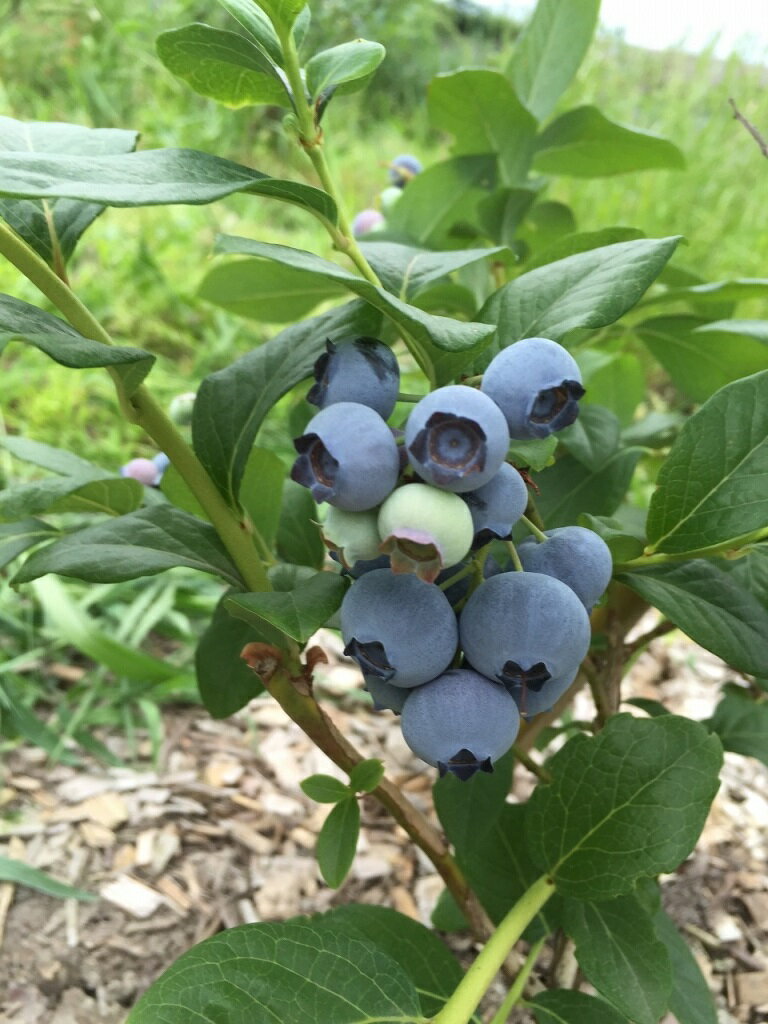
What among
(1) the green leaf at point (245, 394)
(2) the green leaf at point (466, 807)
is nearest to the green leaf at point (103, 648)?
(2) the green leaf at point (466, 807)

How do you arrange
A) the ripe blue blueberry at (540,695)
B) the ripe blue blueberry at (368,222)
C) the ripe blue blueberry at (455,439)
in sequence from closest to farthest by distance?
the ripe blue blueberry at (455,439)
the ripe blue blueberry at (540,695)
the ripe blue blueberry at (368,222)

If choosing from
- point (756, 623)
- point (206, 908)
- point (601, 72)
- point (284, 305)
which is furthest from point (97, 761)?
point (601, 72)

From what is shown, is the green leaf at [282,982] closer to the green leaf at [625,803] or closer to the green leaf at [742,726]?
the green leaf at [625,803]

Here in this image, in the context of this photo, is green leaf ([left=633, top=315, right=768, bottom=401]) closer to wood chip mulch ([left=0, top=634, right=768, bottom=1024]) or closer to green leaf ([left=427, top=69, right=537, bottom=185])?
green leaf ([left=427, top=69, right=537, bottom=185])

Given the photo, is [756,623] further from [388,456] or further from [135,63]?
[135,63]

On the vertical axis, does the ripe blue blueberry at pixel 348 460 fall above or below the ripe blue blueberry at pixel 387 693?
above

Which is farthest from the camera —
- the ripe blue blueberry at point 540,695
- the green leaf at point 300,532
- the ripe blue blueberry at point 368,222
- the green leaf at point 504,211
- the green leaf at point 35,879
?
the ripe blue blueberry at point 368,222

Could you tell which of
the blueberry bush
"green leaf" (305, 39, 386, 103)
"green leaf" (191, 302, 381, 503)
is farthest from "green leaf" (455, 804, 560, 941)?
"green leaf" (305, 39, 386, 103)
